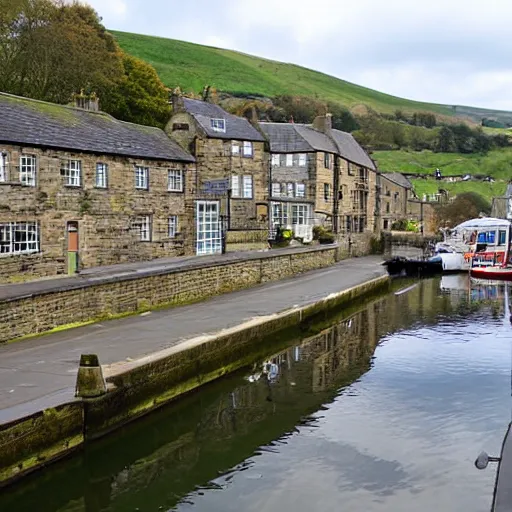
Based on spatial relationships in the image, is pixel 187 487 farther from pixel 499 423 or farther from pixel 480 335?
pixel 480 335

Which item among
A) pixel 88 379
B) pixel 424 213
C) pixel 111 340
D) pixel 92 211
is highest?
pixel 424 213

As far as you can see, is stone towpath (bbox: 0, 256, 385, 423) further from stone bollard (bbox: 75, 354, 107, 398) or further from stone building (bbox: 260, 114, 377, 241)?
stone building (bbox: 260, 114, 377, 241)

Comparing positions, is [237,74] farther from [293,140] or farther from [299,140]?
[299,140]

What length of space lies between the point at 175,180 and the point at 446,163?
8302 cm

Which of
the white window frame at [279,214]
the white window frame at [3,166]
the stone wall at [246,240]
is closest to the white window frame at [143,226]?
the stone wall at [246,240]

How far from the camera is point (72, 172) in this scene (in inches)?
862

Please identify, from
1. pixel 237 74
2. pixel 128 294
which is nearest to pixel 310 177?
pixel 128 294

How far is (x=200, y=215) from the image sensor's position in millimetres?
29328

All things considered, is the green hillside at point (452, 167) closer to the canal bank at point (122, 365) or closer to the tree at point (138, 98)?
the tree at point (138, 98)

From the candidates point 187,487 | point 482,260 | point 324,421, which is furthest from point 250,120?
point 187,487

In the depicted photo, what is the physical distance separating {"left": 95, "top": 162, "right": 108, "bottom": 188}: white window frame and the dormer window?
10119mm

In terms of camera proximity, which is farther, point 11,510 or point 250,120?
point 250,120

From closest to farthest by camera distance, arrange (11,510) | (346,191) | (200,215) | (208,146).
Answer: (11,510)
(200,215)
(208,146)
(346,191)

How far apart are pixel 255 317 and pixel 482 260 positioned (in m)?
28.7
